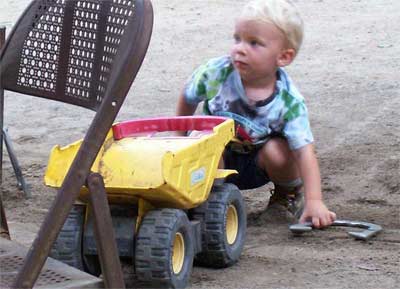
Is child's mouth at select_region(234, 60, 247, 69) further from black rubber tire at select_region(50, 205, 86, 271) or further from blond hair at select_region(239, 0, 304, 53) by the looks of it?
black rubber tire at select_region(50, 205, 86, 271)

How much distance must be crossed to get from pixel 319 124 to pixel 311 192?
1.73 meters

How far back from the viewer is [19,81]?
3.21 meters

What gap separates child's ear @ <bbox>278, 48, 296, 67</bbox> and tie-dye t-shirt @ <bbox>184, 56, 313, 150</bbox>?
0.24 feet

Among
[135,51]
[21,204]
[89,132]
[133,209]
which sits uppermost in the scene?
[135,51]

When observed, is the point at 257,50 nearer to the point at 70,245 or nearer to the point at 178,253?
the point at 178,253

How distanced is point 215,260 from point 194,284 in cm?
16

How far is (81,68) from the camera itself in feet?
9.78

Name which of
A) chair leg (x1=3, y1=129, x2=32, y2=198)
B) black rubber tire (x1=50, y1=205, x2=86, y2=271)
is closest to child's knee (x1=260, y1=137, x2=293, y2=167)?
black rubber tire (x1=50, y1=205, x2=86, y2=271)

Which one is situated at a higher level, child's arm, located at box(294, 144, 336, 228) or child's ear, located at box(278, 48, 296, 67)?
child's ear, located at box(278, 48, 296, 67)

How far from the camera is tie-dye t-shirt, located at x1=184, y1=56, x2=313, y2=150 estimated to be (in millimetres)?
3713

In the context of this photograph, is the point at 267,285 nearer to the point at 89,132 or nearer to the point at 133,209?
the point at 133,209

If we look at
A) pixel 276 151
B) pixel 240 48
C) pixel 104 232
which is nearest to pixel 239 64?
pixel 240 48

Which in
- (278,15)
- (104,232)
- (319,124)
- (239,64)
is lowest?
(319,124)

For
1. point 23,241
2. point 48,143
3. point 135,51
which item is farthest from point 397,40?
point 135,51
